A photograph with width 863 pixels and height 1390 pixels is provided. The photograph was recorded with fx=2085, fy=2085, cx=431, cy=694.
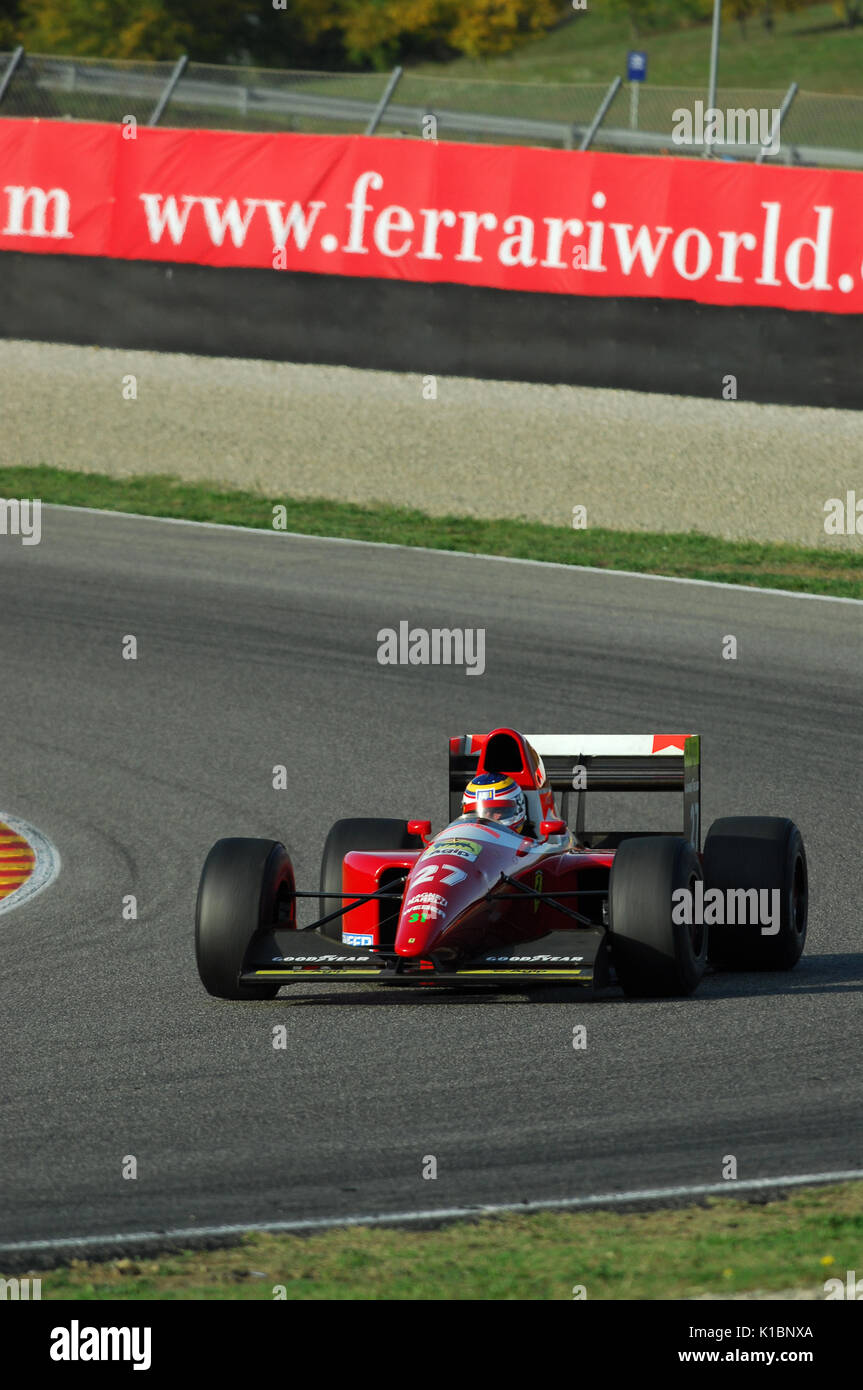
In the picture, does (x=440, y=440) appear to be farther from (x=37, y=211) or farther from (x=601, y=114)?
(x=37, y=211)

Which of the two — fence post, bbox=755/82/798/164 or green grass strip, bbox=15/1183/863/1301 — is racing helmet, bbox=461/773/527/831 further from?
fence post, bbox=755/82/798/164

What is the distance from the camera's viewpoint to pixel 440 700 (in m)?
14.9

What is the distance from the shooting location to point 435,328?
2034 centimetres

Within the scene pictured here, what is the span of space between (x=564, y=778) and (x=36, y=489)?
39.2 feet

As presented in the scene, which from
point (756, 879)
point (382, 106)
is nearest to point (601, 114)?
point (382, 106)

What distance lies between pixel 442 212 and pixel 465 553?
3.73 metres

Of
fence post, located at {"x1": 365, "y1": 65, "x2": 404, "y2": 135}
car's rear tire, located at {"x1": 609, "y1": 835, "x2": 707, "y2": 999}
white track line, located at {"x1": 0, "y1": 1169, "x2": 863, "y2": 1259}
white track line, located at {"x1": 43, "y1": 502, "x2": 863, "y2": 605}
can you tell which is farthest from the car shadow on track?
fence post, located at {"x1": 365, "y1": 65, "x2": 404, "y2": 135}

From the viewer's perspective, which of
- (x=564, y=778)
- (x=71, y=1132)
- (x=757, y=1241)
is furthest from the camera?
(x=564, y=778)

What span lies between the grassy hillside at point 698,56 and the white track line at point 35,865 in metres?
53.7
